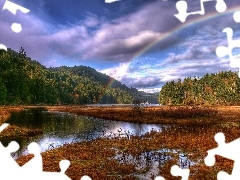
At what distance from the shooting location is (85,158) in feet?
72.7

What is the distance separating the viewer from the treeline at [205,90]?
156 metres

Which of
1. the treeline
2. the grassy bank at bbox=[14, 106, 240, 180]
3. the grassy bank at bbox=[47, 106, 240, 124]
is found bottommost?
the grassy bank at bbox=[14, 106, 240, 180]

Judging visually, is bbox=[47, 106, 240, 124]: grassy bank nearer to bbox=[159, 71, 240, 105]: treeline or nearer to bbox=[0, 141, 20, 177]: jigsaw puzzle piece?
bbox=[0, 141, 20, 177]: jigsaw puzzle piece

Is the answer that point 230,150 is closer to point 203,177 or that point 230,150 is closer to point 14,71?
point 203,177

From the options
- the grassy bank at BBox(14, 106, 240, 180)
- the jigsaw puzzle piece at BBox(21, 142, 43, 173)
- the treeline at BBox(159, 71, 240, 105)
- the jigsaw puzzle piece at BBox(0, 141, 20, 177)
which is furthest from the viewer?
the treeline at BBox(159, 71, 240, 105)

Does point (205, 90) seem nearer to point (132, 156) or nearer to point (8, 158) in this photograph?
point (132, 156)

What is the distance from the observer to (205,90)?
170m

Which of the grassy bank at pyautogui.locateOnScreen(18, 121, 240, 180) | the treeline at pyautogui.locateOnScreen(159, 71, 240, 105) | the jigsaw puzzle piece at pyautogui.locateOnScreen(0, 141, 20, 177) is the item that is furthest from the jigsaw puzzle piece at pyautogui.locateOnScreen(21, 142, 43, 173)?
the treeline at pyautogui.locateOnScreen(159, 71, 240, 105)

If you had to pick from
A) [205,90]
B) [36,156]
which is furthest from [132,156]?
[205,90]

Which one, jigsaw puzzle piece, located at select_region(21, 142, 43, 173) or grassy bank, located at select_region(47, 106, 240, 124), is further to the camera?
grassy bank, located at select_region(47, 106, 240, 124)

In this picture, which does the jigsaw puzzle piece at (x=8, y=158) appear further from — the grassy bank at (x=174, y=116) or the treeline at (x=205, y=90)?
the treeline at (x=205, y=90)

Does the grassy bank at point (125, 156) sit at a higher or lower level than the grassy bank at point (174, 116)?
lower

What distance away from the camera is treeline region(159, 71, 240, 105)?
156 metres

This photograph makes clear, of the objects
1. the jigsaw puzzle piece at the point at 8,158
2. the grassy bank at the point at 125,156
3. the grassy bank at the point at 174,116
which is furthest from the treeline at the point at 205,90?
the jigsaw puzzle piece at the point at 8,158
